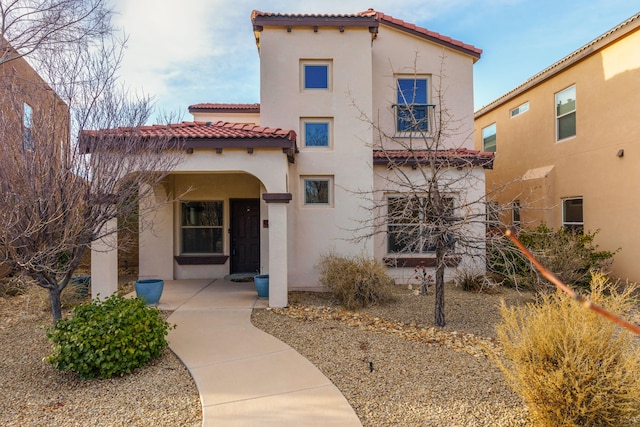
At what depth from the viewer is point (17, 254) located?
15.0 ft

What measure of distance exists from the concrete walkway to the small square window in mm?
6701

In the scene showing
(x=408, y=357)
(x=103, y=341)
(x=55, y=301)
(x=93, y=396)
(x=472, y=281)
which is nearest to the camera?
(x=93, y=396)

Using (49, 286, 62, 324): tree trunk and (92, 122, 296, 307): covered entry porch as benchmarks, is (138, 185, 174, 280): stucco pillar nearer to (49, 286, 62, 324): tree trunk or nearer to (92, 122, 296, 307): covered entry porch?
(92, 122, 296, 307): covered entry porch

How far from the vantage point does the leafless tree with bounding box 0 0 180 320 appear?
448cm

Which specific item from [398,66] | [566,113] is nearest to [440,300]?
[398,66]

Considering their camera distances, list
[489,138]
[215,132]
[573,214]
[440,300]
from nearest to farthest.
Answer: [440,300] < [215,132] < [573,214] < [489,138]

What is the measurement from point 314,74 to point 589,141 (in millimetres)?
8507

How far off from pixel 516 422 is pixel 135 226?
37.8ft

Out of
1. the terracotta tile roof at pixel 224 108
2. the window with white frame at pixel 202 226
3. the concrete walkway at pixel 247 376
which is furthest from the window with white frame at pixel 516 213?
the terracotta tile roof at pixel 224 108

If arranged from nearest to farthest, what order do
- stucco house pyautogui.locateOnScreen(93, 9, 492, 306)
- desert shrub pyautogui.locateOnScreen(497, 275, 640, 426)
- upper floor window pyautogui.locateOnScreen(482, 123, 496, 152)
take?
desert shrub pyautogui.locateOnScreen(497, 275, 640, 426)
stucco house pyautogui.locateOnScreen(93, 9, 492, 306)
upper floor window pyautogui.locateOnScreen(482, 123, 496, 152)

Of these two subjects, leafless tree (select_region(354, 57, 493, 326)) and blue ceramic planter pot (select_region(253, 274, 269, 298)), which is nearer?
blue ceramic planter pot (select_region(253, 274, 269, 298))

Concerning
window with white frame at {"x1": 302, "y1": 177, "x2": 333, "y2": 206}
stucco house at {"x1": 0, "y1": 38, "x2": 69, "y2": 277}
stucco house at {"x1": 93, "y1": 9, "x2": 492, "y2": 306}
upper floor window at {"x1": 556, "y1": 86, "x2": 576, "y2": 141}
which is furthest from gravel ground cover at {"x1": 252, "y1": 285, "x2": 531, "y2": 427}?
upper floor window at {"x1": 556, "y1": 86, "x2": 576, "y2": 141}

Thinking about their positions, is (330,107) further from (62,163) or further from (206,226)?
(62,163)

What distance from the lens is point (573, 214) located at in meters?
12.3
